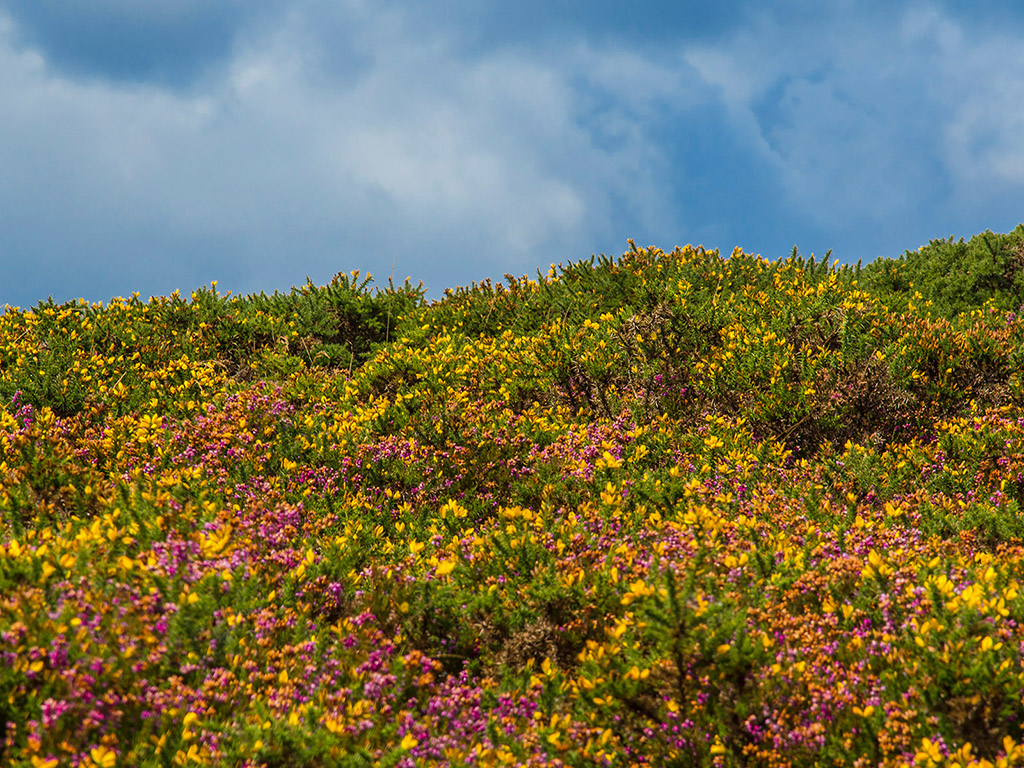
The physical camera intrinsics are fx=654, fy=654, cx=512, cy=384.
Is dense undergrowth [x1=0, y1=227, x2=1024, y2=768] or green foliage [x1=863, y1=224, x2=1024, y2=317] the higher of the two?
green foliage [x1=863, y1=224, x2=1024, y2=317]

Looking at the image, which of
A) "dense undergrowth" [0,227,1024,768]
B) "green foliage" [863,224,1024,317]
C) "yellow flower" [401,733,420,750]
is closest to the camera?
"yellow flower" [401,733,420,750]

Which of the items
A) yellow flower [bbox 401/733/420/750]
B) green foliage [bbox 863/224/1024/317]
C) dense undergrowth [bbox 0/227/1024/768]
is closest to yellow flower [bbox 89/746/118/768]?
dense undergrowth [bbox 0/227/1024/768]

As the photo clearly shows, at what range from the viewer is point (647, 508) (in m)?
5.36

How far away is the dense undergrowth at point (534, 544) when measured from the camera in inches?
121

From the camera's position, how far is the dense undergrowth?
3.06 m

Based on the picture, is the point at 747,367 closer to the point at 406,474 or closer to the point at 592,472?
the point at 592,472

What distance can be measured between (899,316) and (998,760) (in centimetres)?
627

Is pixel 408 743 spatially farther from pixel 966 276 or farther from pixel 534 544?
pixel 966 276

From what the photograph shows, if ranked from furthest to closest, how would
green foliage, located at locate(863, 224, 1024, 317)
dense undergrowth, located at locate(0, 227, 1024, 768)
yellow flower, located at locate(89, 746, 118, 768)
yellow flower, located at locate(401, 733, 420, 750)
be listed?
green foliage, located at locate(863, 224, 1024, 317) → dense undergrowth, located at locate(0, 227, 1024, 768) → yellow flower, located at locate(401, 733, 420, 750) → yellow flower, located at locate(89, 746, 118, 768)

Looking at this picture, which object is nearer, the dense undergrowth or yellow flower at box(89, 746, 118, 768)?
yellow flower at box(89, 746, 118, 768)

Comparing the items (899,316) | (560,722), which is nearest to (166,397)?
(560,722)

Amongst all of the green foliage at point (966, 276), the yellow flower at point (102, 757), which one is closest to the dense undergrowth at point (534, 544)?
the yellow flower at point (102, 757)

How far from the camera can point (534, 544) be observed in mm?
4410

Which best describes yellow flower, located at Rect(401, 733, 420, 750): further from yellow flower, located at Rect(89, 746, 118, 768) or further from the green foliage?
the green foliage
